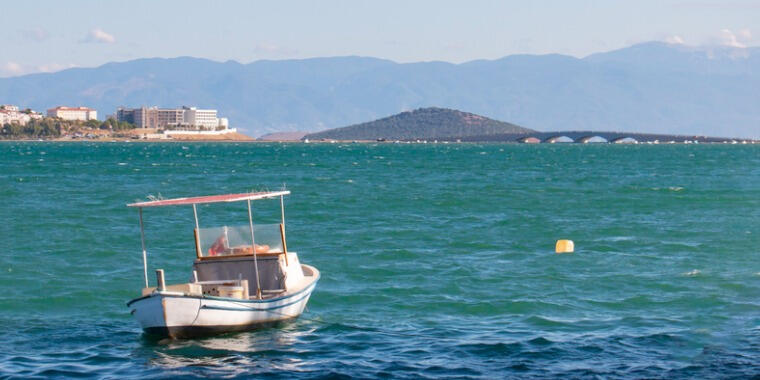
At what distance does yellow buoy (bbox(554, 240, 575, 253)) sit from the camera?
39.5 metres

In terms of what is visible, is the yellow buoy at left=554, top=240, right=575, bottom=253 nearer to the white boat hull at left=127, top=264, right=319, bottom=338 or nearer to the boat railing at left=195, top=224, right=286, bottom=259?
the boat railing at left=195, top=224, right=286, bottom=259

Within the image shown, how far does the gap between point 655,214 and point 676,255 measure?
58.7 ft

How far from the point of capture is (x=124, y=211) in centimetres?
5584

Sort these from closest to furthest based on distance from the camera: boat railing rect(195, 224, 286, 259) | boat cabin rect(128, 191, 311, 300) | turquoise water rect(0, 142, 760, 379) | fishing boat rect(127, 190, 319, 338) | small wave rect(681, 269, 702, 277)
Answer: turquoise water rect(0, 142, 760, 379) → fishing boat rect(127, 190, 319, 338) → boat cabin rect(128, 191, 311, 300) → boat railing rect(195, 224, 286, 259) → small wave rect(681, 269, 702, 277)

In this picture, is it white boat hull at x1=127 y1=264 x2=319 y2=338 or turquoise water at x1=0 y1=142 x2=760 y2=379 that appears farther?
white boat hull at x1=127 y1=264 x2=319 y2=338

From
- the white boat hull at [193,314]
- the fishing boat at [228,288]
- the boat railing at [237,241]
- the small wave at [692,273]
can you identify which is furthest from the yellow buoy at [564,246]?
the white boat hull at [193,314]

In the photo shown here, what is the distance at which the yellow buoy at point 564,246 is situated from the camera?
39.5 m

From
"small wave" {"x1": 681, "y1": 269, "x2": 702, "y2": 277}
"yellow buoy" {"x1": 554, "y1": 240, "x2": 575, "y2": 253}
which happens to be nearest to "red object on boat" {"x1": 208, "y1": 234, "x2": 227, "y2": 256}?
"small wave" {"x1": 681, "y1": 269, "x2": 702, "y2": 277}

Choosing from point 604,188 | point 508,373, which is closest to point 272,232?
point 508,373

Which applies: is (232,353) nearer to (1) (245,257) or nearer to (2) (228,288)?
(2) (228,288)

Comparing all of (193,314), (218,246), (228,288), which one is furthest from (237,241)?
(193,314)

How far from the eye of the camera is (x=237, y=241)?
26047 mm

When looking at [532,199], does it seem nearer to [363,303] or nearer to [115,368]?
[363,303]

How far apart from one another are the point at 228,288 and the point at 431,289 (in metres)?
8.37
